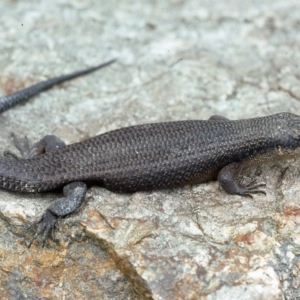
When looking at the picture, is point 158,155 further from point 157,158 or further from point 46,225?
point 46,225

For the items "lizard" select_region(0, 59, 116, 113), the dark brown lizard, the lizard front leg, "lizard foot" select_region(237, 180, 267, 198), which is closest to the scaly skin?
the dark brown lizard

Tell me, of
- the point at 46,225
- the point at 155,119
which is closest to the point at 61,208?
the point at 46,225

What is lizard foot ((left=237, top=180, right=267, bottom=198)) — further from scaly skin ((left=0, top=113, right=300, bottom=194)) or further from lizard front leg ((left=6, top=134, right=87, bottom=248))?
lizard front leg ((left=6, top=134, right=87, bottom=248))

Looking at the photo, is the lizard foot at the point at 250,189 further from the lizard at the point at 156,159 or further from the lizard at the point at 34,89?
the lizard at the point at 34,89

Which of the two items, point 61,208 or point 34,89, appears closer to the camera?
point 61,208

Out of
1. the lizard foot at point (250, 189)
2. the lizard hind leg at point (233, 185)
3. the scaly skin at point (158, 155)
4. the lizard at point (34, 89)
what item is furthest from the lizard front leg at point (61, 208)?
the lizard at point (34, 89)
